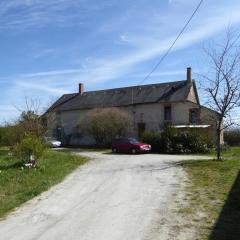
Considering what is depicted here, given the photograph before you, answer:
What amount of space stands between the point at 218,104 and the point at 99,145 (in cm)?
2425

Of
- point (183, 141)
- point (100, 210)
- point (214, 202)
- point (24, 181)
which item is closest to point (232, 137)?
point (183, 141)

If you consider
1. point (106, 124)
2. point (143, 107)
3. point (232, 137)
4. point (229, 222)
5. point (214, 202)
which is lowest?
point (229, 222)

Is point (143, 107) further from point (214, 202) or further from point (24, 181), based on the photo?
point (214, 202)

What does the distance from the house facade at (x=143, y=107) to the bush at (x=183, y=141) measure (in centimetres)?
433

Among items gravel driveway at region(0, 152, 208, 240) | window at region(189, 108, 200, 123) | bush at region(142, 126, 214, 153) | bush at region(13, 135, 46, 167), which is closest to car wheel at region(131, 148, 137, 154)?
bush at region(142, 126, 214, 153)

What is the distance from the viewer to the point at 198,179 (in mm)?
18891

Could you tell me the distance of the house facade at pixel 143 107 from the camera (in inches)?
1997

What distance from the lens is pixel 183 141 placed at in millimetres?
40500

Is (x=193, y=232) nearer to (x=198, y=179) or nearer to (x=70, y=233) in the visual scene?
(x=70, y=233)

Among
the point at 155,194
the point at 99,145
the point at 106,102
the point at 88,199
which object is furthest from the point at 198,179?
the point at 106,102

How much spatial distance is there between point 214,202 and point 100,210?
3.38 meters

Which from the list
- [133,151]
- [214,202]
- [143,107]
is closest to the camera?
[214,202]

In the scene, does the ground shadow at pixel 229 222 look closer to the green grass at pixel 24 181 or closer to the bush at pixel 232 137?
the green grass at pixel 24 181

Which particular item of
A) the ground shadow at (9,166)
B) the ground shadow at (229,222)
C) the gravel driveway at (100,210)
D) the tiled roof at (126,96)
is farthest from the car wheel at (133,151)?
the ground shadow at (229,222)
